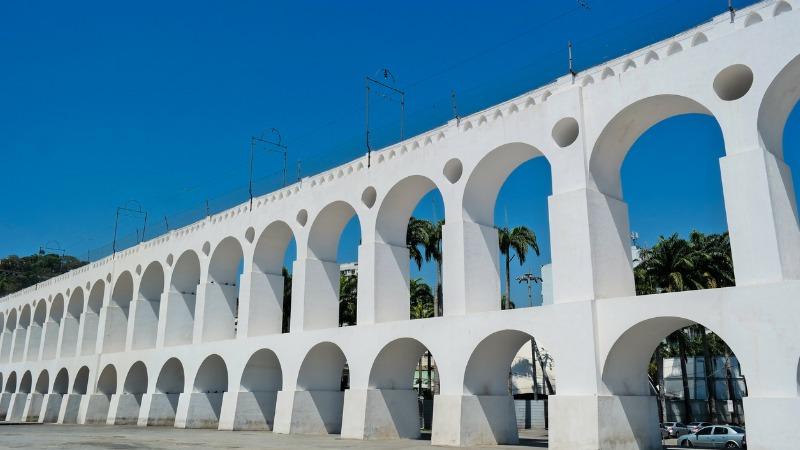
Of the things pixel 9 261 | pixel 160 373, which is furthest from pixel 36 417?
pixel 9 261

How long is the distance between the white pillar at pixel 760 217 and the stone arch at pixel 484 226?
19.5ft

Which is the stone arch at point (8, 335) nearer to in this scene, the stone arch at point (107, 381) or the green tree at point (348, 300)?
the stone arch at point (107, 381)

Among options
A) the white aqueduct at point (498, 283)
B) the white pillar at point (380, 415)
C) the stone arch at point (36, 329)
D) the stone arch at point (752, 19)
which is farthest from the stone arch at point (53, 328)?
the stone arch at point (752, 19)

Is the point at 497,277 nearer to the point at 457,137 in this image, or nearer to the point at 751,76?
the point at 457,137

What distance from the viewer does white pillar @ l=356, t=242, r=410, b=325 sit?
72.5ft

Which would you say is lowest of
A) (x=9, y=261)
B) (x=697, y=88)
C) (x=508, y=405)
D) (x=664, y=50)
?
(x=508, y=405)

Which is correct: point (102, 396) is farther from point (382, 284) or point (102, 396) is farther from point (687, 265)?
point (687, 265)

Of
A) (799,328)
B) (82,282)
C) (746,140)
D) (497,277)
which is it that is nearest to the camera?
(799,328)

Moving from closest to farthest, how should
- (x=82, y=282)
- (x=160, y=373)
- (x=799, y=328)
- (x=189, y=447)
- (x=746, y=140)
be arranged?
1. (x=799, y=328)
2. (x=746, y=140)
3. (x=189, y=447)
4. (x=160, y=373)
5. (x=82, y=282)

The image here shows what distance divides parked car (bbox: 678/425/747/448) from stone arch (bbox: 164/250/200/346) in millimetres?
22815

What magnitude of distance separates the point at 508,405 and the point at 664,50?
10.2 metres

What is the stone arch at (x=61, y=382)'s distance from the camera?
42.1m

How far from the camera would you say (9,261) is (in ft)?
289

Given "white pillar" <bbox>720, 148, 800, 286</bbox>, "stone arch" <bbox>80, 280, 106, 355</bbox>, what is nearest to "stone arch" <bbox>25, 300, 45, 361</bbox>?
"stone arch" <bbox>80, 280, 106, 355</bbox>
